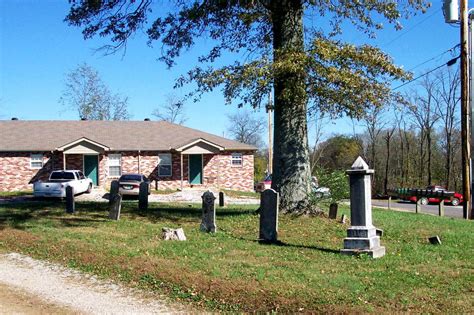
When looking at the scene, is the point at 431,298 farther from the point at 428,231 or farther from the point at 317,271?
the point at 428,231

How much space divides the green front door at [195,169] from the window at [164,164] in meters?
1.52

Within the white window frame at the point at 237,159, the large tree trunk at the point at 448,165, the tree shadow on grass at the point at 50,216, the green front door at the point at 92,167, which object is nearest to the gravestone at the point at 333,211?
the tree shadow on grass at the point at 50,216

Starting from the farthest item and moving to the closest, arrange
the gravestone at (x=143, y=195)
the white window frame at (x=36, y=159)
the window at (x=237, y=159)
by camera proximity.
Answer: the window at (x=237, y=159) < the white window frame at (x=36, y=159) < the gravestone at (x=143, y=195)

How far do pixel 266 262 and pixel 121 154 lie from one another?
2695 cm

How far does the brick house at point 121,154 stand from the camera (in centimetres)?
3231

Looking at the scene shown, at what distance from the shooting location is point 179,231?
10.9 m

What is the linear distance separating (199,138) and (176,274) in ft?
85.9

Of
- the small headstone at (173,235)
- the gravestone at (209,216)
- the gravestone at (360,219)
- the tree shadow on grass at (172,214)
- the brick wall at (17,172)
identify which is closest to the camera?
the gravestone at (360,219)

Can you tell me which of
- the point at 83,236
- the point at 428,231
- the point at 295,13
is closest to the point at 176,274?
the point at 83,236

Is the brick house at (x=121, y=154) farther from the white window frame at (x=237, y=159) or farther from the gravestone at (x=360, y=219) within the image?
the gravestone at (x=360, y=219)

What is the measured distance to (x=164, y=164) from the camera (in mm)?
34938

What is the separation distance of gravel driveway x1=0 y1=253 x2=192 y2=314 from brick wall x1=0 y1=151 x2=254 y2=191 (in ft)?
82.3

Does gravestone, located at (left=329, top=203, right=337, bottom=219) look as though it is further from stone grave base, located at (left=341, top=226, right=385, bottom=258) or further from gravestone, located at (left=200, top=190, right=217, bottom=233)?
stone grave base, located at (left=341, top=226, right=385, bottom=258)

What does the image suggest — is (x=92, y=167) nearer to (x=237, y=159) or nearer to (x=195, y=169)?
(x=195, y=169)
